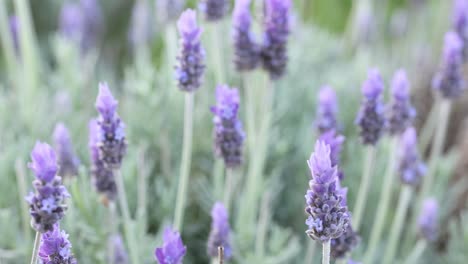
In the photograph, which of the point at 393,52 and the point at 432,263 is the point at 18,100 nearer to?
the point at 432,263

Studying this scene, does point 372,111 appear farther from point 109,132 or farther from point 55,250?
point 55,250

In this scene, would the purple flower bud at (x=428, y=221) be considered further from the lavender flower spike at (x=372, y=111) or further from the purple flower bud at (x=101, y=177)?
the purple flower bud at (x=101, y=177)

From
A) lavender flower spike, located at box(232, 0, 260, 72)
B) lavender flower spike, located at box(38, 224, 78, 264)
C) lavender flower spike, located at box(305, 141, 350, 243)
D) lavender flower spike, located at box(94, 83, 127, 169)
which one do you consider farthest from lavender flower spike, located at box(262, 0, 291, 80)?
lavender flower spike, located at box(38, 224, 78, 264)

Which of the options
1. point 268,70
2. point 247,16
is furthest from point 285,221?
point 247,16

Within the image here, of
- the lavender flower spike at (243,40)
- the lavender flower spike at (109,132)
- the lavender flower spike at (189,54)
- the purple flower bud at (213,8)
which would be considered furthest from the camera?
the purple flower bud at (213,8)

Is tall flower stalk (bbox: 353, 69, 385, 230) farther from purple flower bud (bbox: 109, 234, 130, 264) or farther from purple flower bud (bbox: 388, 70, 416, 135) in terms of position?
purple flower bud (bbox: 109, 234, 130, 264)

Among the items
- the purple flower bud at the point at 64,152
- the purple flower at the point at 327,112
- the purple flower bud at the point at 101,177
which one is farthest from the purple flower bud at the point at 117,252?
the purple flower at the point at 327,112
